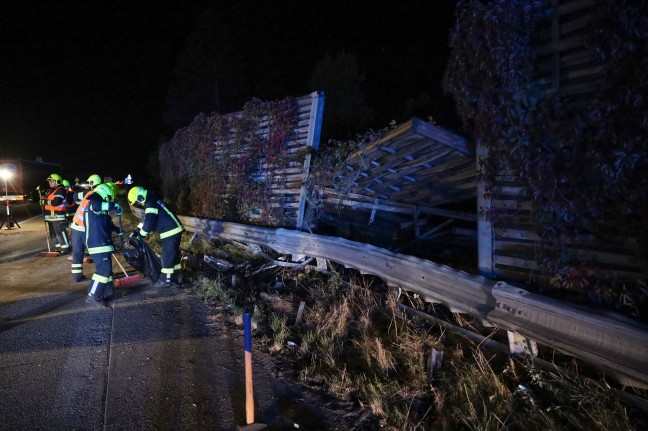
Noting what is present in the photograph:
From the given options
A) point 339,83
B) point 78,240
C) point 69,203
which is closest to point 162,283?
point 78,240

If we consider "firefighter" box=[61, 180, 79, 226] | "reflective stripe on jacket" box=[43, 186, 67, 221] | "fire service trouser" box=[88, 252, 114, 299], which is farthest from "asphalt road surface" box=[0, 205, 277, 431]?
"firefighter" box=[61, 180, 79, 226]

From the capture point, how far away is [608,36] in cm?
311

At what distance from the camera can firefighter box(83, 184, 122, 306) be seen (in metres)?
5.80

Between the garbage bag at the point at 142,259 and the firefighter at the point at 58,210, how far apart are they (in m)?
3.64

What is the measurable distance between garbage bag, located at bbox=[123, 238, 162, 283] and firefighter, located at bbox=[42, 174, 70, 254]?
364cm

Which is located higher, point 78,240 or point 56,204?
point 56,204

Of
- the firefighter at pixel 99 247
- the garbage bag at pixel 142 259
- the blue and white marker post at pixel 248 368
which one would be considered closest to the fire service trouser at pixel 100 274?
the firefighter at pixel 99 247

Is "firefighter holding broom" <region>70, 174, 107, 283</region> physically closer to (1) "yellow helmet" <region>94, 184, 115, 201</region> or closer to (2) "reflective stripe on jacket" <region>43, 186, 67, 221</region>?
(1) "yellow helmet" <region>94, 184, 115, 201</region>

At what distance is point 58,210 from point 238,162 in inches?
164

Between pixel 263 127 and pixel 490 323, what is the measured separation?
20.1 feet

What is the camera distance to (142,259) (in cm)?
666

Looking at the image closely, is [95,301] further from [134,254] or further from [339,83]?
[339,83]

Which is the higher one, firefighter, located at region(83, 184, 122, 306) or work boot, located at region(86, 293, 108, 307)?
firefighter, located at region(83, 184, 122, 306)

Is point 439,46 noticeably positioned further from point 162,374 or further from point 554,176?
point 162,374
